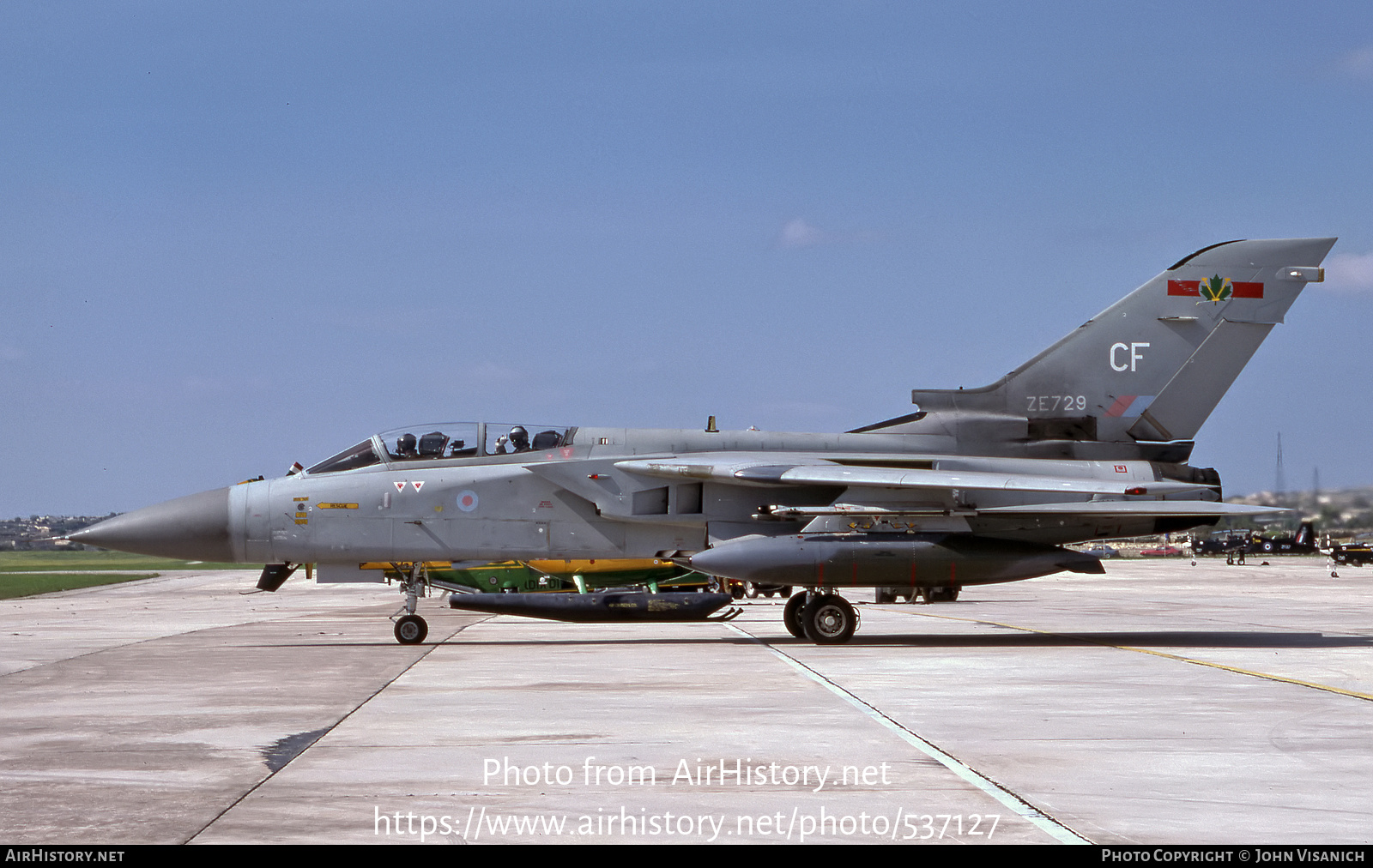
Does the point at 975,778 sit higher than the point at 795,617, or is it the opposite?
the point at 975,778

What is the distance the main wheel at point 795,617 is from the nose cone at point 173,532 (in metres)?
7.16

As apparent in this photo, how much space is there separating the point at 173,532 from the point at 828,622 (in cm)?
824

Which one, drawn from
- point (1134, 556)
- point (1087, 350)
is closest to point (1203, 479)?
point (1087, 350)

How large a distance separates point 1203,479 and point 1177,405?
3.33 feet

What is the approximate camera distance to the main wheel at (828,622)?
56.4 feet

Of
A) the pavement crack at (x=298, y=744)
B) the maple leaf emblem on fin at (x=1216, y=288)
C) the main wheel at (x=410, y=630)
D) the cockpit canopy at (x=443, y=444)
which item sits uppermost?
the maple leaf emblem on fin at (x=1216, y=288)

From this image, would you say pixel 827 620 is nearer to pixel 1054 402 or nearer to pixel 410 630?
pixel 1054 402

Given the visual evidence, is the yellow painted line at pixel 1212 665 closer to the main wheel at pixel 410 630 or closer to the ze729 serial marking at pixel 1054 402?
the ze729 serial marking at pixel 1054 402

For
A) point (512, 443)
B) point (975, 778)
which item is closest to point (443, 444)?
point (512, 443)

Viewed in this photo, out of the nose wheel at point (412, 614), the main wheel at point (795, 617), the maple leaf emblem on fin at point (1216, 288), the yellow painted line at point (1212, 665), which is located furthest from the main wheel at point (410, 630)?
the maple leaf emblem on fin at point (1216, 288)

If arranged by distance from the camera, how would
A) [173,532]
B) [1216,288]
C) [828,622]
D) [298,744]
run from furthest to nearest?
[1216,288] < [828,622] < [173,532] < [298,744]

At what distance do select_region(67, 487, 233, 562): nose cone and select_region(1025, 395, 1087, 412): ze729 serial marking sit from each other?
34.2 ft

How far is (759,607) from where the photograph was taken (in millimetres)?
30031

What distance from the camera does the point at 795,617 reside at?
17.7 m
